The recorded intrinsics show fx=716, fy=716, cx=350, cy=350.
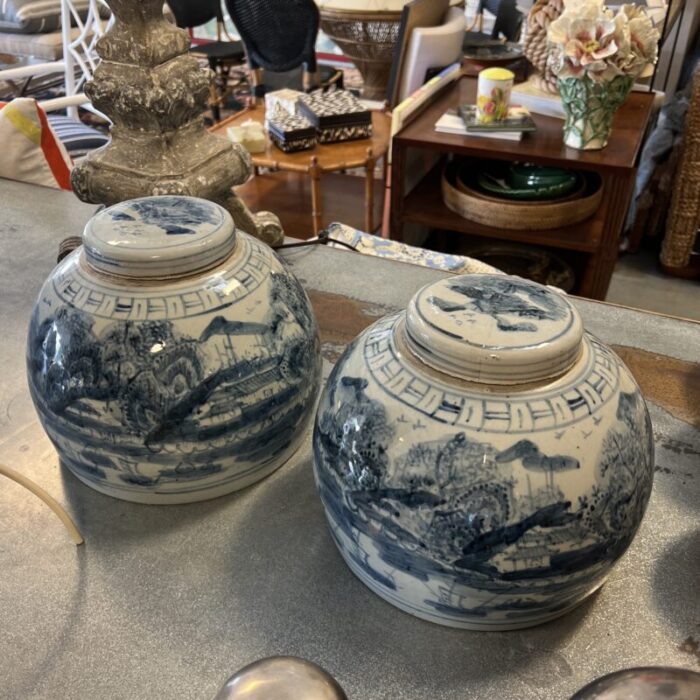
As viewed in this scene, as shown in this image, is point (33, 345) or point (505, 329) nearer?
point (505, 329)

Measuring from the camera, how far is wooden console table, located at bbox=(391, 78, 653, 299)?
1.52 metres

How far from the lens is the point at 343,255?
983 millimetres

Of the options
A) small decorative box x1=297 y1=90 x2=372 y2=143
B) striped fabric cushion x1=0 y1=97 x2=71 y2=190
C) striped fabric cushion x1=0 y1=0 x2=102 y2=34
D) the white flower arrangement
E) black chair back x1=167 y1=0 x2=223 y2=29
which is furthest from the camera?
black chair back x1=167 y1=0 x2=223 y2=29

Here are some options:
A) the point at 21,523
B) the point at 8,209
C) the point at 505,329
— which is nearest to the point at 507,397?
the point at 505,329

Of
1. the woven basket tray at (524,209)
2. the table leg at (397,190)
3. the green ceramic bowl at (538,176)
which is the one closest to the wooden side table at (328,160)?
the table leg at (397,190)

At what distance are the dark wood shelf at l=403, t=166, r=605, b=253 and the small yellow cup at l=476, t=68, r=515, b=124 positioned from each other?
231 millimetres

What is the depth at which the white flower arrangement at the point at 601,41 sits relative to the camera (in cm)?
139

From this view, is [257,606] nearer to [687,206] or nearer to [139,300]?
[139,300]

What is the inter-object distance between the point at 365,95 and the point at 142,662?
3601 mm

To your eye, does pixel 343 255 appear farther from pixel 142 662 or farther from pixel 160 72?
pixel 142 662

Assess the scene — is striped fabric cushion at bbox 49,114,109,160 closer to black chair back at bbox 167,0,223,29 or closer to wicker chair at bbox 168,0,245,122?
wicker chair at bbox 168,0,245,122

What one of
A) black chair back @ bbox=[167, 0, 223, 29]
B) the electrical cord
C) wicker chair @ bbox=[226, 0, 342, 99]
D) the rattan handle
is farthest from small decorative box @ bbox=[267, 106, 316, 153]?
black chair back @ bbox=[167, 0, 223, 29]

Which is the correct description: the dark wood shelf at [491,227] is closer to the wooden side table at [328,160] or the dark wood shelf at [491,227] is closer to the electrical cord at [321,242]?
the wooden side table at [328,160]

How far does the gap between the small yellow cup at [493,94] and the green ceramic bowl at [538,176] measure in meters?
0.13
